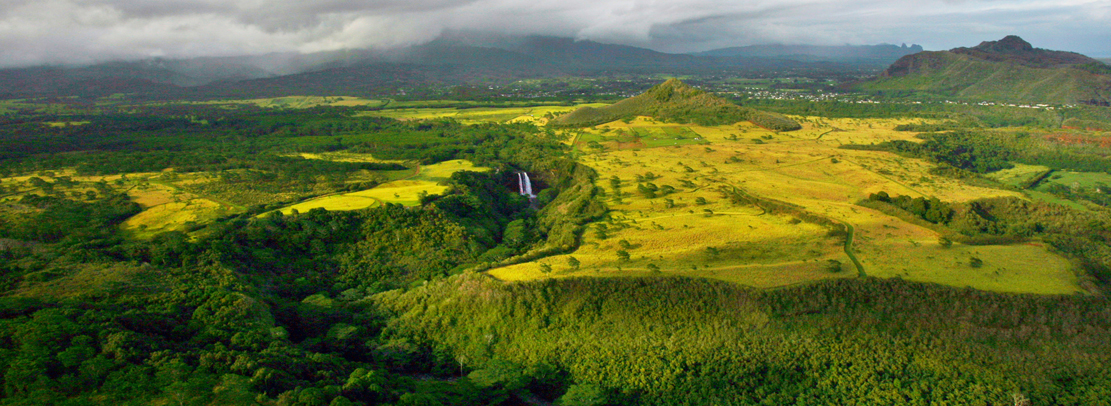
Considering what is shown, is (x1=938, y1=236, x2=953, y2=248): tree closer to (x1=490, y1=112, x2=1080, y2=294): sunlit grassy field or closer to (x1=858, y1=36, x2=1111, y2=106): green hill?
(x1=490, y1=112, x2=1080, y2=294): sunlit grassy field

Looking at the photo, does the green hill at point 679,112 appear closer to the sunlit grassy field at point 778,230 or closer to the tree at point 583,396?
the sunlit grassy field at point 778,230

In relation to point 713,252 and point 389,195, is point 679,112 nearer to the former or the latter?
point 389,195

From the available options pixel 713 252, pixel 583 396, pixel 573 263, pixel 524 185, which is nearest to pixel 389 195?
pixel 524 185

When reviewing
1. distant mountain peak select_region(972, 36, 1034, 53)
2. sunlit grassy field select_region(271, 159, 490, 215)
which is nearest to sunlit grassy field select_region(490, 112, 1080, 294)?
sunlit grassy field select_region(271, 159, 490, 215)

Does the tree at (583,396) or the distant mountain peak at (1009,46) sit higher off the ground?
the distant mountain peak at (1009,46)

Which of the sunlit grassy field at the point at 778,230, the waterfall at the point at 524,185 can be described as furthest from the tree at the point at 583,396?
the waterfall at the point at 524,185
